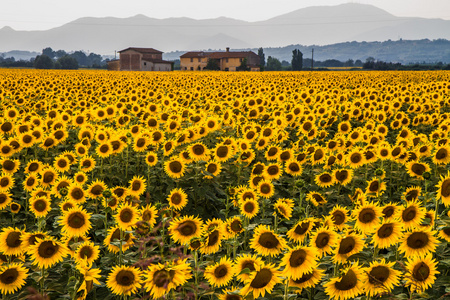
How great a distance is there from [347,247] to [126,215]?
2.31 meters

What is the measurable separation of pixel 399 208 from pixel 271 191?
225 centimetres

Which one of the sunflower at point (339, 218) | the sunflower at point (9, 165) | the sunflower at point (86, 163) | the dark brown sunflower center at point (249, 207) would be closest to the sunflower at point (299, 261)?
the sunflower at point (339, 218)

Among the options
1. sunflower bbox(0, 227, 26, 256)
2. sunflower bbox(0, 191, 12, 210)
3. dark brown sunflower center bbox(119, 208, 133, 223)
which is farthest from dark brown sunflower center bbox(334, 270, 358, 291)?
sunflower bbox(0, 191, 12, 210)

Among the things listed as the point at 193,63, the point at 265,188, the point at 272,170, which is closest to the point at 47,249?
the point at 265,188

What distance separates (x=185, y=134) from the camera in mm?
7699

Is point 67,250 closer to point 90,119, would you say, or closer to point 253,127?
point 253,127

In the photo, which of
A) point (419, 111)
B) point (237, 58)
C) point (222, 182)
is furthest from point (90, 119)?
point (237, 58)

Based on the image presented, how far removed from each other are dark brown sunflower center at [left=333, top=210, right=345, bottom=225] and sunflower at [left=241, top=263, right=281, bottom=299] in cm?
159

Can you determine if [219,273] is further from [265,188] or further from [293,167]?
[293,167]

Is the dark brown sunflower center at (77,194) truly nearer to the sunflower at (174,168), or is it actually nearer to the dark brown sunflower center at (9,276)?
the sunflower at (174,168)

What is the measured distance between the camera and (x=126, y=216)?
4.26m

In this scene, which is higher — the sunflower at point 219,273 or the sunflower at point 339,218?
the sunflower at point 339,218

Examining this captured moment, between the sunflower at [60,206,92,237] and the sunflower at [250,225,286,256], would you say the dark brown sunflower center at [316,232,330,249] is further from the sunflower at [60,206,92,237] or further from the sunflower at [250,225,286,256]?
the sunflower at [60,206,92,237]

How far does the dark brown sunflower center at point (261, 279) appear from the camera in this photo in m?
2.72
